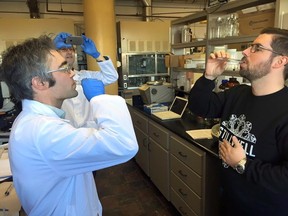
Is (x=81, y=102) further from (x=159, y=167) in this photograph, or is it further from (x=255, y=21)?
(x=255, y=21)

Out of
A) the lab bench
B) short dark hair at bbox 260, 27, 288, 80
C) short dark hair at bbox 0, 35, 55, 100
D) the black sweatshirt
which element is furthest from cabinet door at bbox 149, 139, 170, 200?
short dark hair at bbox 0, 35, 55, 100

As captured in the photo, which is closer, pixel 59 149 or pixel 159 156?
pixel 59 149

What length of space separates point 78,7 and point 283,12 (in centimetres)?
413

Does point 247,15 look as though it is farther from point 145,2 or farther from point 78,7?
point 78,7

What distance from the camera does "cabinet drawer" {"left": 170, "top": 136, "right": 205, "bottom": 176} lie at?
1.65 m

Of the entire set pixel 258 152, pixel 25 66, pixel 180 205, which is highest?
pixel 25 66

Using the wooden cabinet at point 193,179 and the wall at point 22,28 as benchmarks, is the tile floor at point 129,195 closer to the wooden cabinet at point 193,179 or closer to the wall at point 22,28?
the wooden cabinet at point 193,179

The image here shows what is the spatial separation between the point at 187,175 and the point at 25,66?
1.42 meters

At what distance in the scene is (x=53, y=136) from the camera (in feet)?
2.53

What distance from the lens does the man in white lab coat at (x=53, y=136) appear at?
30.4 inches

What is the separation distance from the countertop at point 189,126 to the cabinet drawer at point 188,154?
0.05 meters

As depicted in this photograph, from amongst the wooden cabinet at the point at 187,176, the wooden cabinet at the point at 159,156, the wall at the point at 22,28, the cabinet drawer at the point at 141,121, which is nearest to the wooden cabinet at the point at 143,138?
the cabinet drawer at the point at 141,121

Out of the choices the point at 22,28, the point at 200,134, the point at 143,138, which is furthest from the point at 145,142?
the point at 22,28

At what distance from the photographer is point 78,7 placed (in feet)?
15.3
